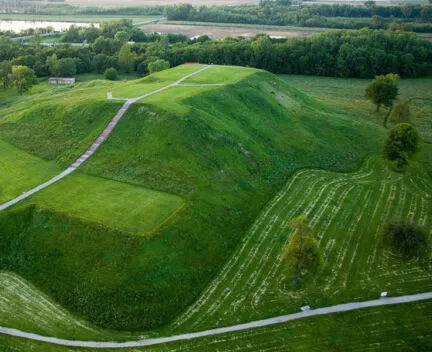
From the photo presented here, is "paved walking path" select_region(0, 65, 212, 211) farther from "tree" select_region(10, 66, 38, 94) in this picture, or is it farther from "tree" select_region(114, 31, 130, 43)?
"tree" select_region(114, 31, 130, 43)

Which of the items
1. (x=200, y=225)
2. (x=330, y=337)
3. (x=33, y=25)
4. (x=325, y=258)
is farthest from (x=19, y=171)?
(x=33, y=25)

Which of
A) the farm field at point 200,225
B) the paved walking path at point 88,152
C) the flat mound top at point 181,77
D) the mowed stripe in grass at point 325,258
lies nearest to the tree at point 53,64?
the flat mound top at point 181,77

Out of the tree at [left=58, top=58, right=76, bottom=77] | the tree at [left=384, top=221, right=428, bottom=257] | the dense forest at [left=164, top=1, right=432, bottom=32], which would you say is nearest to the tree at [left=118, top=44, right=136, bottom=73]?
the tree at [left=58, top=58, right=76, bottom=77]

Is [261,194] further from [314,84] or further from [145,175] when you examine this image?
[314,84]

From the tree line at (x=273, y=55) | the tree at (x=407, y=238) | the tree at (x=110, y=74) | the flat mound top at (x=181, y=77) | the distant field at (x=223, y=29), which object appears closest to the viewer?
the tree at (x=407, y=238)

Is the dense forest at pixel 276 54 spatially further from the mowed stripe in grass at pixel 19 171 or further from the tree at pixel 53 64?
the mowed stripe in grass at pixel 19 171

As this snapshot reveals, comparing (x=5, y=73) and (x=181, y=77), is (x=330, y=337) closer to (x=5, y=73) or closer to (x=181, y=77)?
(x=181, y=77)
